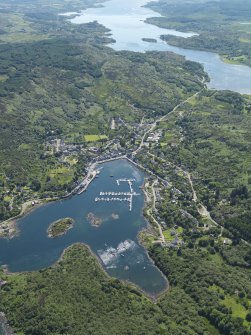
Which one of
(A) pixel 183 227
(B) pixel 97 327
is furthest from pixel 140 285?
(A) pixel 183 227

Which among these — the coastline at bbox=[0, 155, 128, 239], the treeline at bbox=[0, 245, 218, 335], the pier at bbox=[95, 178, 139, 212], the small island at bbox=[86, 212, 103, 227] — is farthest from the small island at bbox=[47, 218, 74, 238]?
the treeline at bbox=[0, 245, 218, 335]

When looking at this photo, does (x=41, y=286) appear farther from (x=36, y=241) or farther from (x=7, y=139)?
(x=7, y=139)

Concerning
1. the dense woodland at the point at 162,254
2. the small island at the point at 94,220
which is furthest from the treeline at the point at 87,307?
the small island at the point at 94,220

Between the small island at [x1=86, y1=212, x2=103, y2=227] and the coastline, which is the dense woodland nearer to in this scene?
the coastline

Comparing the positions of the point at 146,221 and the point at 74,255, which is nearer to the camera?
the point at 74,255

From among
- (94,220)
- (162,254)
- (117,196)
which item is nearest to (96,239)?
(94,220)
